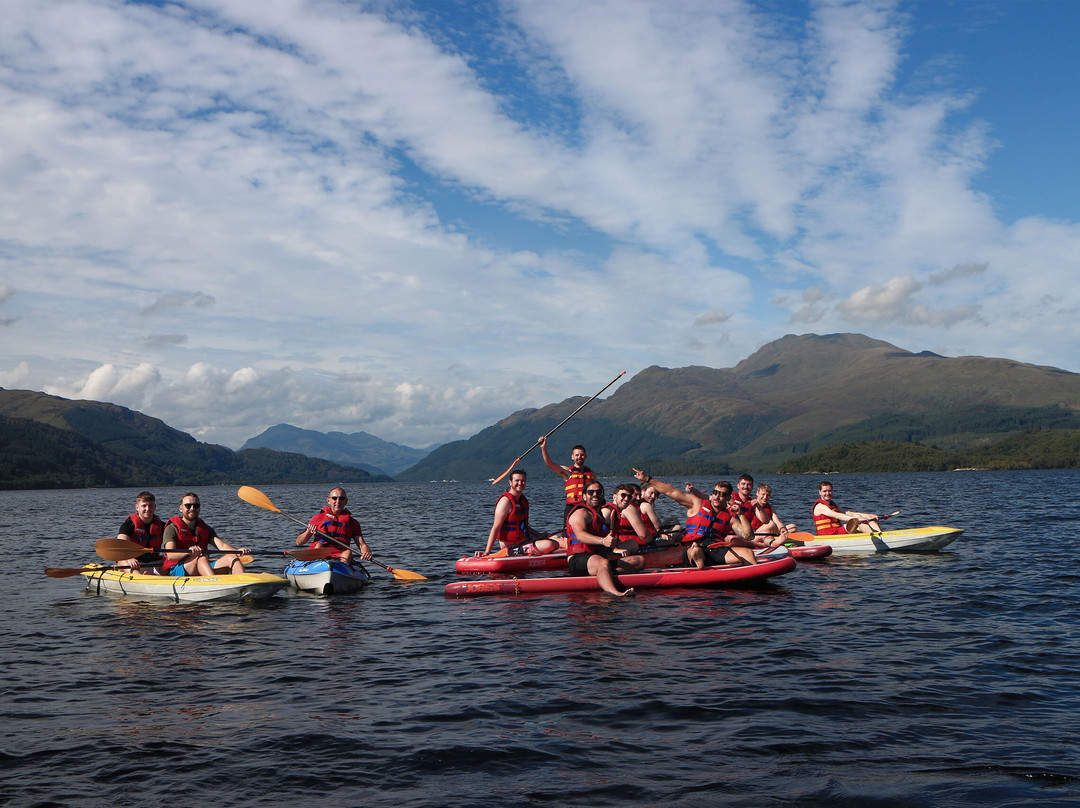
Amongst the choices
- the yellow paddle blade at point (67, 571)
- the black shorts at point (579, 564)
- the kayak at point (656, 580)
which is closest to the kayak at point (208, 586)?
the yellow paddle blade at point (67, 571)

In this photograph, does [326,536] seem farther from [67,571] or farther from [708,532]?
[708,532]

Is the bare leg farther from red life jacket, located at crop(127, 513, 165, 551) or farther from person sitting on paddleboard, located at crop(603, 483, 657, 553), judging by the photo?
red life jacket, located at crop(127, 513, 165, 551)

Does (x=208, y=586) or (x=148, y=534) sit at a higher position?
(x=148, y=534)

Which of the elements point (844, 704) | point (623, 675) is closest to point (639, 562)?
point (623, 675)

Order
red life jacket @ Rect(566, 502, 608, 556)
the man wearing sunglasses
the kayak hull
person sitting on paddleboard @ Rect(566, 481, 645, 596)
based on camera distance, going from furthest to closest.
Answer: the kayak hull, the man wearing sunglasses, red life jacket @ Rect(566, 502, 608, 556), person sitting on paddleboard @ Rect(566, 481, 645, 596)

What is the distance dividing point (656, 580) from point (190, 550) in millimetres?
10732

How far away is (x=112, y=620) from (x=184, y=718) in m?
7.86

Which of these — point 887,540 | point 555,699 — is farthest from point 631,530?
point 887,540

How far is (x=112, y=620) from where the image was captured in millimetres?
15672

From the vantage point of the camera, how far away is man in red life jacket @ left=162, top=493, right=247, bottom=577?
17.0m

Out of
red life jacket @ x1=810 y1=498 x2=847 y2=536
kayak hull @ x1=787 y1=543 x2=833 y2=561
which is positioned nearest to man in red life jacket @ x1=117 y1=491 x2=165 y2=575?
kayak hull @ x1=787 y1=543 x2=833 y2=561

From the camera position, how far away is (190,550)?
1719cm

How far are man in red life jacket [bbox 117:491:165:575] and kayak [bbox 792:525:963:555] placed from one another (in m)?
18.1

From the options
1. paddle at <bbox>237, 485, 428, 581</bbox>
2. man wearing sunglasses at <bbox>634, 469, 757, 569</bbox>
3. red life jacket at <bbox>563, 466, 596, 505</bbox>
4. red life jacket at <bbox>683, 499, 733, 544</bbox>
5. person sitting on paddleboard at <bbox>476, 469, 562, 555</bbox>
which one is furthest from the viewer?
person sitting on paddleboard at <bbox>476, 469, 562, 555</bbox>
